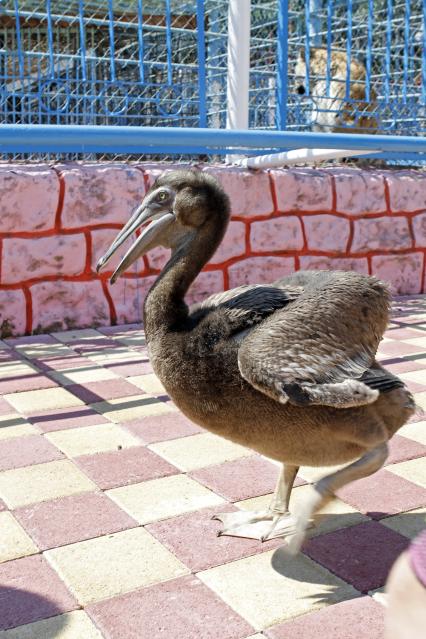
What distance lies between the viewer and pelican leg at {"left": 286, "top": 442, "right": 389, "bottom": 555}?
238 centimetres

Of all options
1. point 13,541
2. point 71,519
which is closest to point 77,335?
point 71,519

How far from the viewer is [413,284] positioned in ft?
23.2

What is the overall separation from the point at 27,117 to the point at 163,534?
4.04m

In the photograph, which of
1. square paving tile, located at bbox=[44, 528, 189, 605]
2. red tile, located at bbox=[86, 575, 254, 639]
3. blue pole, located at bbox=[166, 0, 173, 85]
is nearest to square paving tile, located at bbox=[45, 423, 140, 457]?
square paving tile, located at bbox=[44, 528, 189, 605]

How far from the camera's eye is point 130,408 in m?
4.07

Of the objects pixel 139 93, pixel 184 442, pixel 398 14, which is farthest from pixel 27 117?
pixel 398 14

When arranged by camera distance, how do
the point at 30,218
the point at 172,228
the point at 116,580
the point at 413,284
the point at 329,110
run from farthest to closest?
the point at 413,284 → the point at 329,110 → the point at 30,218 → the point at 172,228 → the point at 116,580

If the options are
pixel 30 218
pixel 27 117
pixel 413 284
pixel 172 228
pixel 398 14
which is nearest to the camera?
pixel 172 228

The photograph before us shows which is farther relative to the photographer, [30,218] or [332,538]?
[30,218]

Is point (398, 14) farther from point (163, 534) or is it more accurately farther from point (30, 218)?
point (163, 534)

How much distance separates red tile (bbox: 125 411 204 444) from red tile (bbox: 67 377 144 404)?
0.40 metres

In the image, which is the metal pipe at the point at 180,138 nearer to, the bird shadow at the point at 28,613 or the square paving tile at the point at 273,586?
the bird shadow at the point at 28,613

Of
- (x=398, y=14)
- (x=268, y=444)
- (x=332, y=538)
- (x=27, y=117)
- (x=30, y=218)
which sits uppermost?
(x=398, y=14)

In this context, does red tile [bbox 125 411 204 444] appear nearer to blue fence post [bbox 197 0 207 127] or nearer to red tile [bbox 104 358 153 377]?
red tile [bbox 104 358 153 377]
